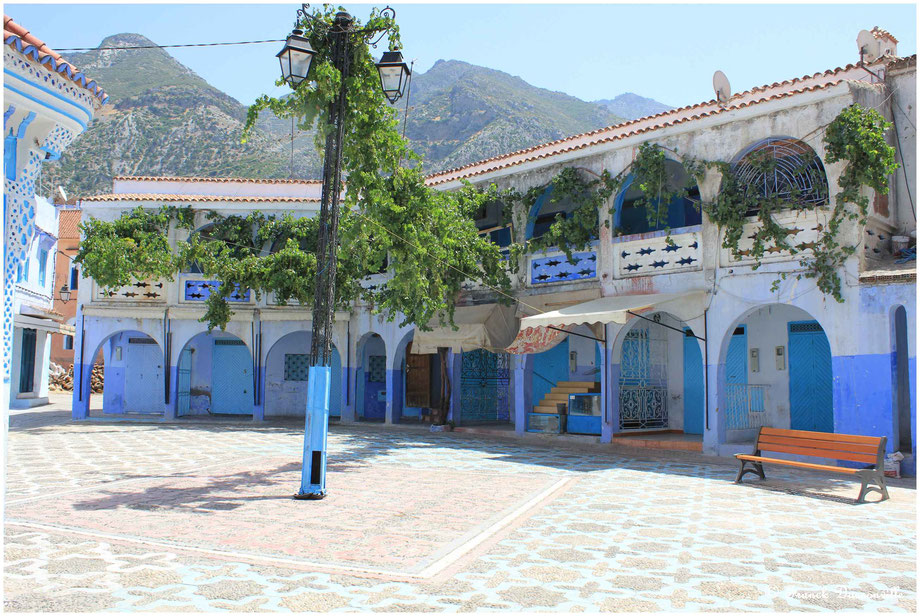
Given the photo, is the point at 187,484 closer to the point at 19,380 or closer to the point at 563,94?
the point at 19,380

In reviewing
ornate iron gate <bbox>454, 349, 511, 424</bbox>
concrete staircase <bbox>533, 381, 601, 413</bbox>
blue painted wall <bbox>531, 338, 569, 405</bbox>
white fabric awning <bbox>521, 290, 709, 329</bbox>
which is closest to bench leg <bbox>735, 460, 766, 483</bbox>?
white fabric awning <bbox>521, 290, 709, 329</bbox>

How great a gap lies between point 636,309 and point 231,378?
48.5 feet

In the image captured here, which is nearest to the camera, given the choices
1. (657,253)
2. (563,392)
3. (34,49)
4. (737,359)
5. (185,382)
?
(34,49)

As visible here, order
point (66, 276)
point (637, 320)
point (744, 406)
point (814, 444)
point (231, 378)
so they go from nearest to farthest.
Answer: point (814, 444) → point (744, 406) → point (637, 320) → point (231, 378) → point (66, 276)

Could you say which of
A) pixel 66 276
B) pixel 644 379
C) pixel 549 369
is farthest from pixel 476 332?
pixel 66 276

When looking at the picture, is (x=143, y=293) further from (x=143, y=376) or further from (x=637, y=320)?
(x=637, y=320)

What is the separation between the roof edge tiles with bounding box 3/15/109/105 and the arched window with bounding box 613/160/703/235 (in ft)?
34.6

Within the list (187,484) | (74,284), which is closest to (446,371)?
(187,484)

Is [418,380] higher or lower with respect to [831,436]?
higher

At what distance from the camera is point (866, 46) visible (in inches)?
500

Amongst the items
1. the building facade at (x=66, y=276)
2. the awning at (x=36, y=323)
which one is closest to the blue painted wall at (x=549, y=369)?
the awning at (x=36, y=323)

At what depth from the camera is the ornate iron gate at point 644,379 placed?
15438 millimetres

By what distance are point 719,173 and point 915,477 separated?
19.1 ft

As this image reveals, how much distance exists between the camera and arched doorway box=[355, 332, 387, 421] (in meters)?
21.9
